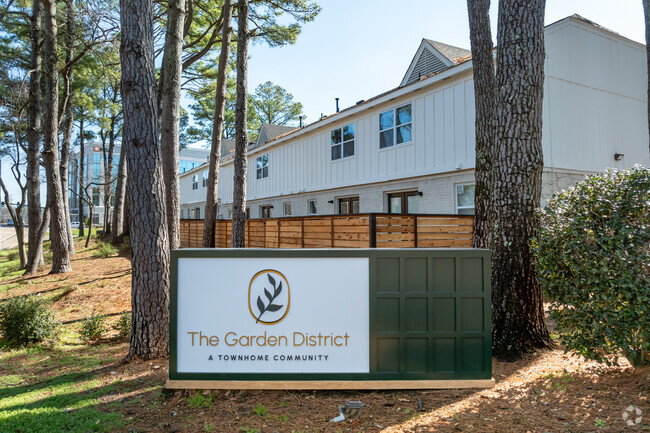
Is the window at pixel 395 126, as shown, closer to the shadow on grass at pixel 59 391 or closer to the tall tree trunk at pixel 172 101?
the tall tree trunk at pixel 172 101

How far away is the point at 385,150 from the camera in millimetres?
13688

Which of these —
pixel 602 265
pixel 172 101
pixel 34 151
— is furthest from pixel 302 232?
pixel 34 151

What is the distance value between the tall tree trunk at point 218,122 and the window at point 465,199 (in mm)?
7485

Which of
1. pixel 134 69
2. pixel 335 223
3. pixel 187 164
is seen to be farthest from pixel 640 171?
pixel 187 164

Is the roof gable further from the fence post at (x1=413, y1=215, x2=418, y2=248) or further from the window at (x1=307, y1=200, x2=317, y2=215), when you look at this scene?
the fence post at (x1=413, y1=215, x2=418, y2=248)

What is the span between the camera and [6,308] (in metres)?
6.22

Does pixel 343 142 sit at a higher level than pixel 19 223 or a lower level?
higher

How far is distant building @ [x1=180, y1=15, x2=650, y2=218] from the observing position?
35.9 ft

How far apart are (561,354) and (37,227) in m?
15.3

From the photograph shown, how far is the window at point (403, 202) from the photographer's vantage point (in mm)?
12781

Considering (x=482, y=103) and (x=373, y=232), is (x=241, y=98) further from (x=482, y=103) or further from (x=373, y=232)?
(x=482, y=103)

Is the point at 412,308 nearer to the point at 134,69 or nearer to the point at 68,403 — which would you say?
the point at 68,403

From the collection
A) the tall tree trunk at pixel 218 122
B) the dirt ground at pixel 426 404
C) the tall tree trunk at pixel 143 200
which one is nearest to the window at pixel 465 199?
the dirt ground at pixel 426 404

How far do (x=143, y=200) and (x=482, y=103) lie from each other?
4.99 meters
